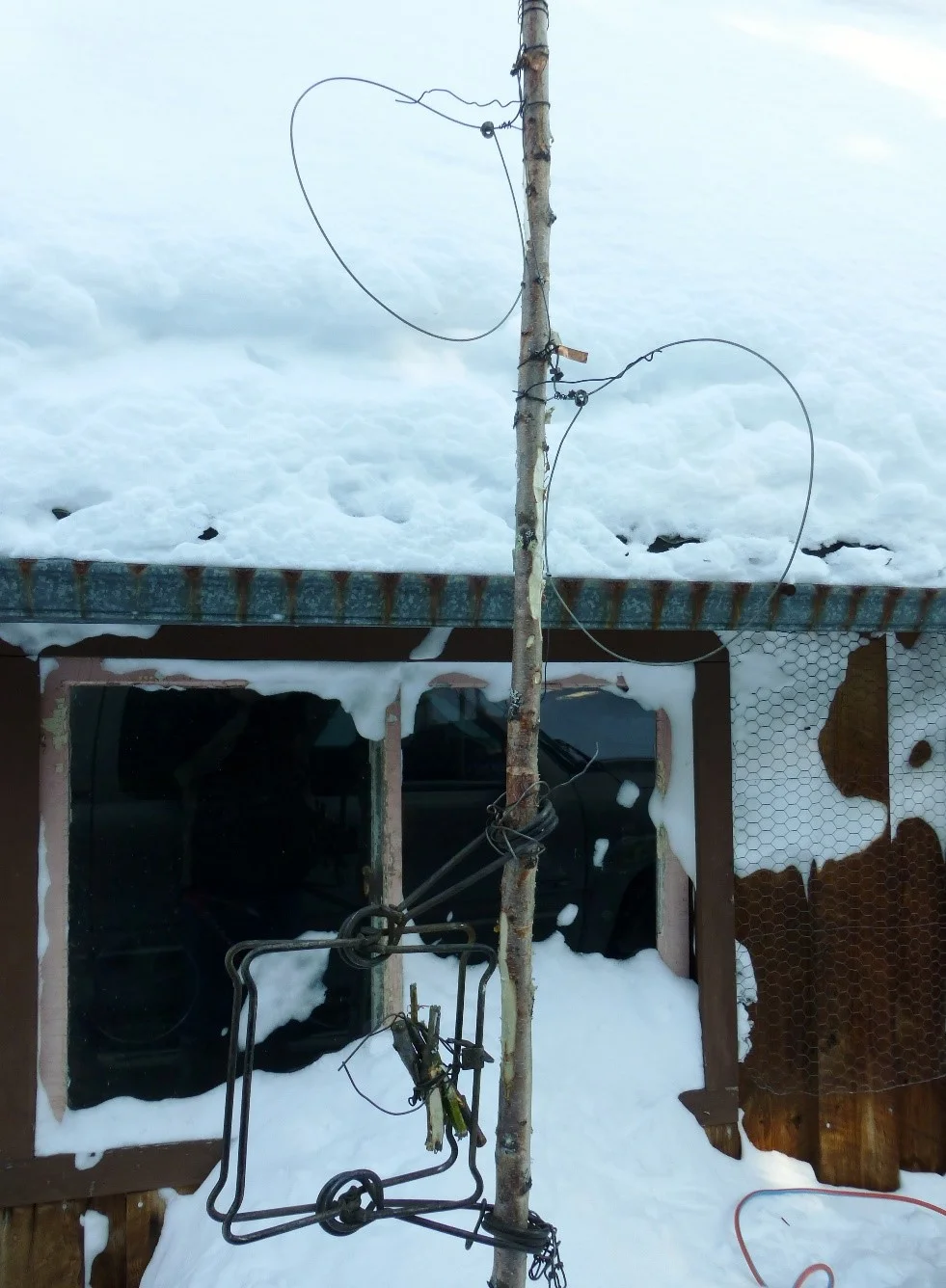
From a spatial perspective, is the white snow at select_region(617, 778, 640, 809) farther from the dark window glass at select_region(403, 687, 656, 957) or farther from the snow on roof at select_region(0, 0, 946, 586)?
the snow on roof at select_region(0, 0, 946, 586)

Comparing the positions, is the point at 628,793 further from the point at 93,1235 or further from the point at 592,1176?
the point at 93,1235

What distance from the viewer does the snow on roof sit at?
2.65m

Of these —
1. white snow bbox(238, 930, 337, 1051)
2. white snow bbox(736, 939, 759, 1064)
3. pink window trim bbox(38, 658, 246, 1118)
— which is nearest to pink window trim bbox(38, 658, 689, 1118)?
pink window trim bbox(38, 658, 246, 1118)

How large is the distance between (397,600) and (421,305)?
133 centimetres

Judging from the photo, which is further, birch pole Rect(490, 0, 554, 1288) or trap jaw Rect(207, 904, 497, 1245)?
birch pole Rect(490, 0, 554, 1288)

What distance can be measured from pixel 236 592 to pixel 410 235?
1.79 meters

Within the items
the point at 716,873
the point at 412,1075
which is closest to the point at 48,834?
the point at 412,1075

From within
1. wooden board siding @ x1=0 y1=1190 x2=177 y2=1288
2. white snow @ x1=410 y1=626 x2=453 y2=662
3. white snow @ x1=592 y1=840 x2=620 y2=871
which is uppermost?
white snow @ x1=410 y1=626 x2=453 y2=662

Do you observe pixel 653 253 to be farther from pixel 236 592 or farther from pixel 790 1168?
pixel 790 1168

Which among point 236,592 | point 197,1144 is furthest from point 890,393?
point 197,1144

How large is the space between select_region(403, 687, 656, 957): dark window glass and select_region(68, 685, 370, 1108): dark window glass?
25 centimetres

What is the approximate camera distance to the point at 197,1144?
304 cm

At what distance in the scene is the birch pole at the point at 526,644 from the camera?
1.88 meters

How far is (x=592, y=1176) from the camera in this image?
2.99m
